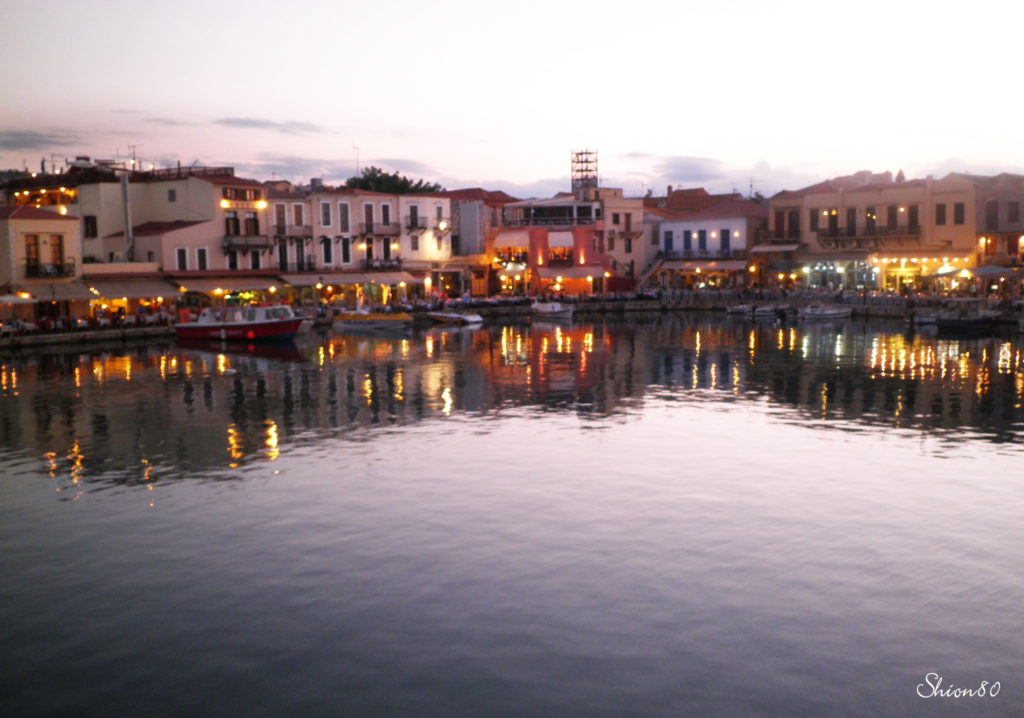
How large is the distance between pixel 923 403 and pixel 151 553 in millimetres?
24448

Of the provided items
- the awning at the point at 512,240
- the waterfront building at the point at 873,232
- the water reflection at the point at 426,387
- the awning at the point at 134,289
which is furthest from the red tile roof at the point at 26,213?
the waterfront building at the point at 873,232

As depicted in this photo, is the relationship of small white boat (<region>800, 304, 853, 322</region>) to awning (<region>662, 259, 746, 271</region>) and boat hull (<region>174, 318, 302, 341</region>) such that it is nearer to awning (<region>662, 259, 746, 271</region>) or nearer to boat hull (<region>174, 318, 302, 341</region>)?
awning (<region>662, 259, 746, 271</region>)

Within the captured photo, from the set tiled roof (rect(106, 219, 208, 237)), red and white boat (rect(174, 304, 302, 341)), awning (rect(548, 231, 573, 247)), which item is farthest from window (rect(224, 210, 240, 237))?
awning (rect(548, 231, 573, 247))

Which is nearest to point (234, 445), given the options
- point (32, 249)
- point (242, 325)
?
point (242, 325)

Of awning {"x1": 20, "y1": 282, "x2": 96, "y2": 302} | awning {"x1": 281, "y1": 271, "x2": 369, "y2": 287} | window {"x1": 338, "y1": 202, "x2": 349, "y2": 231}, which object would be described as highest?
window {"x1": 338, "y1": 202, "x2": 349, "y2": 231}

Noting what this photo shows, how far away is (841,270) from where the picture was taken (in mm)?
79000

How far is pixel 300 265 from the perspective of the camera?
70312mm

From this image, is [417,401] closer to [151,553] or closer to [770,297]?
[151,553]

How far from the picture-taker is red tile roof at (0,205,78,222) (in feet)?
→ 177

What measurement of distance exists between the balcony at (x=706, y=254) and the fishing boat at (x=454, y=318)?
27.7 metres

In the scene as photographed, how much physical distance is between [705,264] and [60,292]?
5366cm

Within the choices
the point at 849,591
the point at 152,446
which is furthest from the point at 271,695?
the point at 152,446

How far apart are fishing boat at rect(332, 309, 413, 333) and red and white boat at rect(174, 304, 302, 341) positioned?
670 cm

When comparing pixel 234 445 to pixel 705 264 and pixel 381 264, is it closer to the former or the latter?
pixel 381 264
